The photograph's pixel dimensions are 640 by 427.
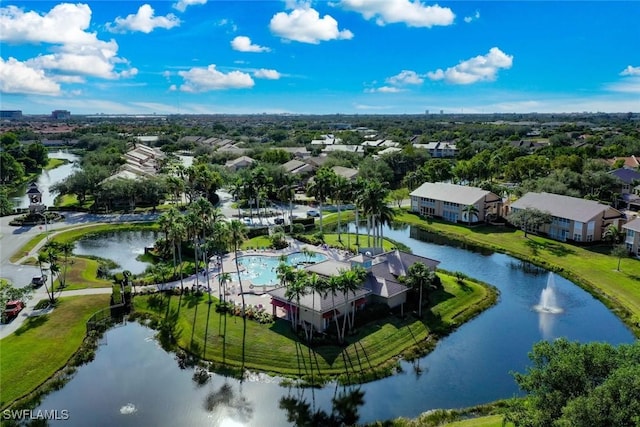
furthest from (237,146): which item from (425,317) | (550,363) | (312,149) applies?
(550,363)

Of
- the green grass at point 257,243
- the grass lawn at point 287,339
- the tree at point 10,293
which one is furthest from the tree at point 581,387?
the green grass at point 257,243

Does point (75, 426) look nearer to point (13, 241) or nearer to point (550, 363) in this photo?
point (550, 363)

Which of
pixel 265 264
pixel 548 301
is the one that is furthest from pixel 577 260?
pixel 265 264

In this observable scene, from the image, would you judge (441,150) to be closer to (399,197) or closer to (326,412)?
(399,197)

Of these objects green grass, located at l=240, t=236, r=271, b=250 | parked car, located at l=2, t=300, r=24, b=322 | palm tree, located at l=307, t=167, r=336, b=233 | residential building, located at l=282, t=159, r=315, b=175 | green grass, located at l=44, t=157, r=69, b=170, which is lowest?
green grass, located at l=240, t=236, r=271, b=250

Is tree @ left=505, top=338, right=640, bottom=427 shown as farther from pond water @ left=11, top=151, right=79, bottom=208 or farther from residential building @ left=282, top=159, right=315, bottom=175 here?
pond water @ left=11, top=151, right=79, bottom=208

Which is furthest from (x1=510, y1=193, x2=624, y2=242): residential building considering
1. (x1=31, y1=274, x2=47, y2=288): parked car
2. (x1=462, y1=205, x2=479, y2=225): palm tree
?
(x1=31, y1=274, x2=47, y2=288): parked car
